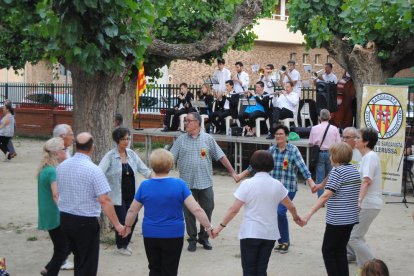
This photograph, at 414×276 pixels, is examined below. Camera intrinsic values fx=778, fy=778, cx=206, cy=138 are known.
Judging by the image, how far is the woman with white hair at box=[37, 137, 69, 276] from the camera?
26.4 ft

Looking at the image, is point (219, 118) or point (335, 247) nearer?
point (335, 247)

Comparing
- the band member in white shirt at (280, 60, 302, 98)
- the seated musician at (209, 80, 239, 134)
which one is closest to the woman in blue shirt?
the band member in white shirt at (280, 60, 302, 98)

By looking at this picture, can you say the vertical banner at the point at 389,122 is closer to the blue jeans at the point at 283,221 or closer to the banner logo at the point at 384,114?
the banner logo at the point at 384,114

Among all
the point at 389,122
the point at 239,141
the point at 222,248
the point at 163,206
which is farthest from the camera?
the point at 239,141

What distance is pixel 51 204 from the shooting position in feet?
26.7

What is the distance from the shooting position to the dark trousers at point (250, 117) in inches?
746

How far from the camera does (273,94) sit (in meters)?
19.0

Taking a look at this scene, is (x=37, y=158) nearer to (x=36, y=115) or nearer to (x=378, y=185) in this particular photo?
(x=36, y=115)

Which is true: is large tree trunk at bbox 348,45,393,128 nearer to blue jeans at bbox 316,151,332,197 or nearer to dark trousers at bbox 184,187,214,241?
blue jeans at bbox 316,151,332,197

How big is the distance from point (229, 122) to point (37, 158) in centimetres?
621

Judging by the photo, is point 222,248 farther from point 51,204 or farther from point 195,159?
point 51,204

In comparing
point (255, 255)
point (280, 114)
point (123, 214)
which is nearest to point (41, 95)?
point (280, 114)

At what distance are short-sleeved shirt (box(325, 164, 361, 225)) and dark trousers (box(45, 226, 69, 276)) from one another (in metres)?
2.76

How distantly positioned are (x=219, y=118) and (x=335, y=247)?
41.3ft
